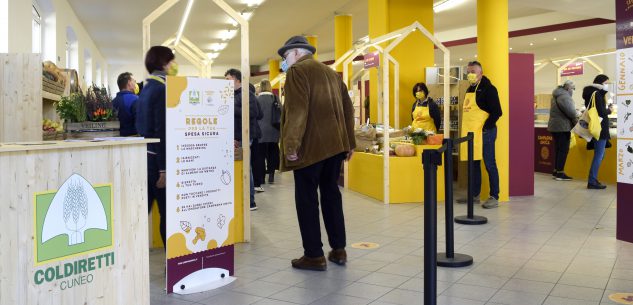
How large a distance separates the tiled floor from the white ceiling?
5.71 metres

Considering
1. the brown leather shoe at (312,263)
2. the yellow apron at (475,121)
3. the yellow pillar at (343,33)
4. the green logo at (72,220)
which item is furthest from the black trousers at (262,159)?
the yellow pillar at (343,33)

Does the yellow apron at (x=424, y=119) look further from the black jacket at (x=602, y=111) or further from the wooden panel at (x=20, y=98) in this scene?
the wooden panel at (x=20, y=98)

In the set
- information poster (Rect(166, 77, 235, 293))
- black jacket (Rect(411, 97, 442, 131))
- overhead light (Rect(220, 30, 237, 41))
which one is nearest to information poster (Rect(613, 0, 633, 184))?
information poster (Rect(166, 77, 235, 293))

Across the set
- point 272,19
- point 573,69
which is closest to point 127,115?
point 573,69

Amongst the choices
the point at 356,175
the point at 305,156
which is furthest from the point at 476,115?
the point at 305,156

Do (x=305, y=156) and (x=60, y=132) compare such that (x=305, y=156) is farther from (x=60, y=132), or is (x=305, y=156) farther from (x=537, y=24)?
(x=537, y=24)

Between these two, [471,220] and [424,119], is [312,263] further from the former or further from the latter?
[424,119]

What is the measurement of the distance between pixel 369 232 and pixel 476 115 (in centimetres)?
223

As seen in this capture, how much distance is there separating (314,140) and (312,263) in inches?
34.9

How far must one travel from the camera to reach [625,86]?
469 cm

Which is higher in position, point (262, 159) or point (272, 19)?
point (272, 19)

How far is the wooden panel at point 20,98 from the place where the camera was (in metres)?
4.29

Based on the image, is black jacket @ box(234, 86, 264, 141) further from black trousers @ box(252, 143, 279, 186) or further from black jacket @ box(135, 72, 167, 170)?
black jacket @ box(135, 72, 167, 170)

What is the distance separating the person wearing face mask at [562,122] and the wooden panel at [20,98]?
762 cm
